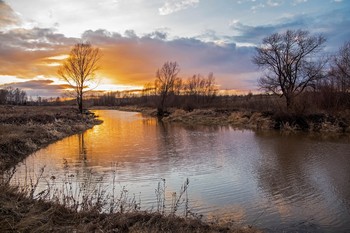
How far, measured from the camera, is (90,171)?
1170 centimetres

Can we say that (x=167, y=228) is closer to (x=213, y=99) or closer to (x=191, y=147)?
(x=191, y=147)

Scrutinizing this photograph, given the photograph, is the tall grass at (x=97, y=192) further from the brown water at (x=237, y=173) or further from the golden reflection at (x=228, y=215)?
the golden reflection at (x=228, y=215)

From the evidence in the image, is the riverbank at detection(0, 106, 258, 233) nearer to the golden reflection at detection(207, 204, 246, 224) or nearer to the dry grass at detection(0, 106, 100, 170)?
the golden reflection at detection(207, 204, 246, 224)

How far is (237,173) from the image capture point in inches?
478

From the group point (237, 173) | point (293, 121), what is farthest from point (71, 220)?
point (293, 121)

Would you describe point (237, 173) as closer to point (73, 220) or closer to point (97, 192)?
point (97, 192)

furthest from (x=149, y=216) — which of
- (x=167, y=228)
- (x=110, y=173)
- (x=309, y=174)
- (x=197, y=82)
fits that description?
(x=197, y=82)

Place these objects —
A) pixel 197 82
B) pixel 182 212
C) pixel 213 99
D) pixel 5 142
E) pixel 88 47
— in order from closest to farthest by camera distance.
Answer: pixel 182 212 < pixel 5 142 < pixel 88 47 < pixel 213 99 < pixel 197 82

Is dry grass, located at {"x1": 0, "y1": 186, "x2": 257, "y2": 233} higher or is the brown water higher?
dry grass, located at {"x1": 0, "y1": 186, "x2": 257, "y2": 233}

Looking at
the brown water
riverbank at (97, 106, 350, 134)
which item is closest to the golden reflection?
the brown water

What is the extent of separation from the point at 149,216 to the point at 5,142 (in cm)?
1076

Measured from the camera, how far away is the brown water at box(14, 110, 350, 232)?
25.6 feet

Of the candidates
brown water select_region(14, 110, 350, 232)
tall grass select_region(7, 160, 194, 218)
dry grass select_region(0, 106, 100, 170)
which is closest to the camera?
tall grass select_region(7, 160, 194, 218)

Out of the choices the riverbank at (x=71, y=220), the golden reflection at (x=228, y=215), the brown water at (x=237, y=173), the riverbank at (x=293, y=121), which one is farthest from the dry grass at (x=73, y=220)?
the riverbank at (x=293, y=121)
